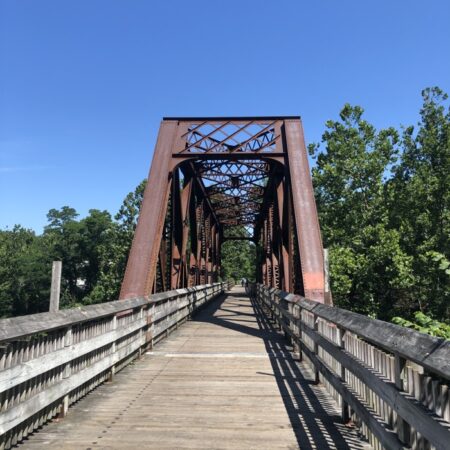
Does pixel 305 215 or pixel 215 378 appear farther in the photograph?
pixel 305 215

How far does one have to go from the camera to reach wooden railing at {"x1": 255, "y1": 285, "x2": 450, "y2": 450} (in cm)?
209

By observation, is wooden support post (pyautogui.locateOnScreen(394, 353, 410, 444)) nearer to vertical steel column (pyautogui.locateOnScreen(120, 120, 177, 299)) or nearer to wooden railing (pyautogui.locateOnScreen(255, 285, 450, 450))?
wooden railing (pyautogui.locateOnScreen(255, 285, 450, 450))

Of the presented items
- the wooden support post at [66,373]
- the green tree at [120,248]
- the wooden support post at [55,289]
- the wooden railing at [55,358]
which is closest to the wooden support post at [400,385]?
the wooden railing at [55,358]

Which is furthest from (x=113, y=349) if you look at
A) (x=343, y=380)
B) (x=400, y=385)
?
(x=400, y=385)

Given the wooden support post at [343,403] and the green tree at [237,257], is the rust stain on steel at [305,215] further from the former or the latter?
the green tree at [237,257]

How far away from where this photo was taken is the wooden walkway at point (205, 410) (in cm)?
371

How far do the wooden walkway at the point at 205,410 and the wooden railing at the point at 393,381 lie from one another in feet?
1.29

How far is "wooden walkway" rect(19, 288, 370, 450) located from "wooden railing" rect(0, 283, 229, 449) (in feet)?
0.54

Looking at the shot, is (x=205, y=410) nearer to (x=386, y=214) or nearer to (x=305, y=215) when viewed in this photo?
(x=305, y=215)

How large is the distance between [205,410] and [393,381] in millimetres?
2275

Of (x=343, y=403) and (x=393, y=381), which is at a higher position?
(x=393, y=381)

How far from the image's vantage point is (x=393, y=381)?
2879 millimetres

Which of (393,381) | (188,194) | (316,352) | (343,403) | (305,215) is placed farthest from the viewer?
(188,194)

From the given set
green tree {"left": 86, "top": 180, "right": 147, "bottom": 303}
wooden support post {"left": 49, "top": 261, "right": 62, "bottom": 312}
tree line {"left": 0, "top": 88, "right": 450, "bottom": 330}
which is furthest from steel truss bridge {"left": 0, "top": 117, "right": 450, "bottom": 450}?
green tree {"left": 86, "top": 180, "right": 147, "bottom": 303}
